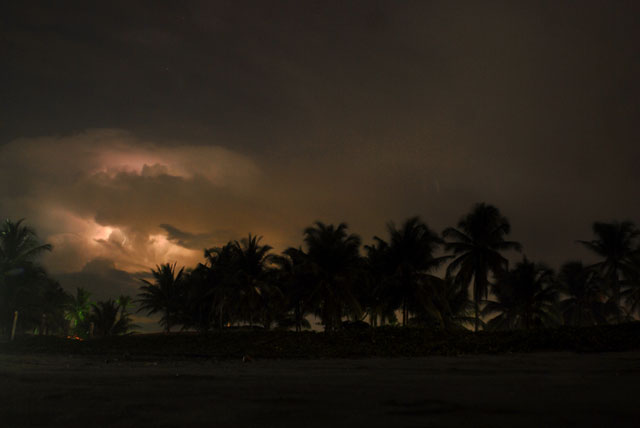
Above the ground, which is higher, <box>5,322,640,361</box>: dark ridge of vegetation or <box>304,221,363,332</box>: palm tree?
<box>304,221,363,332</box>: palm tree

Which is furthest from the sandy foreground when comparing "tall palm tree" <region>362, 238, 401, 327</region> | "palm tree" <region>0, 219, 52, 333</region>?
"palm tree" <region>0, 219, 52, 333</region>

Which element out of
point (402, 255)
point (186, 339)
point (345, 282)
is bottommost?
point (186, 339)

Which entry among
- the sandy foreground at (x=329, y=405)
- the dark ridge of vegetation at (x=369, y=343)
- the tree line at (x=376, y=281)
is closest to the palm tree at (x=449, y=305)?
the tree line at (x=376, y=281)

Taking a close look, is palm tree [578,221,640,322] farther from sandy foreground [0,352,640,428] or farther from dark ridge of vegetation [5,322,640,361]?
sandy foreground [0,352,640,428]

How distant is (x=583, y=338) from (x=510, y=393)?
11907mm

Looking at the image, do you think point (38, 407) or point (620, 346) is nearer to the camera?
point (38, 407)

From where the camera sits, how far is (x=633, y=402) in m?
4.06

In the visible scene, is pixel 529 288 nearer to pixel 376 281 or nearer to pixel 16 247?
pixel 376 281

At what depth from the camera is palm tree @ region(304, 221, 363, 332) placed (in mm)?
32375

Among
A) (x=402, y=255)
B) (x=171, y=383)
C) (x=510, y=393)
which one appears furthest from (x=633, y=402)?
(x=402, y=255)

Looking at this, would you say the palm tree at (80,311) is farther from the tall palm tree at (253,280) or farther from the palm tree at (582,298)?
→ the palm tree at (582,298)

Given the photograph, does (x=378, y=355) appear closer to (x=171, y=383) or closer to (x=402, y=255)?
(x=171, y=383)

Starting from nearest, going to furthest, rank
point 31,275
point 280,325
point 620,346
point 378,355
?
point 620,346 → point 378,355 → point 31,275 → point 280,325

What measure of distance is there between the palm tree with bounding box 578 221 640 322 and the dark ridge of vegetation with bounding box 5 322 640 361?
31.3m
